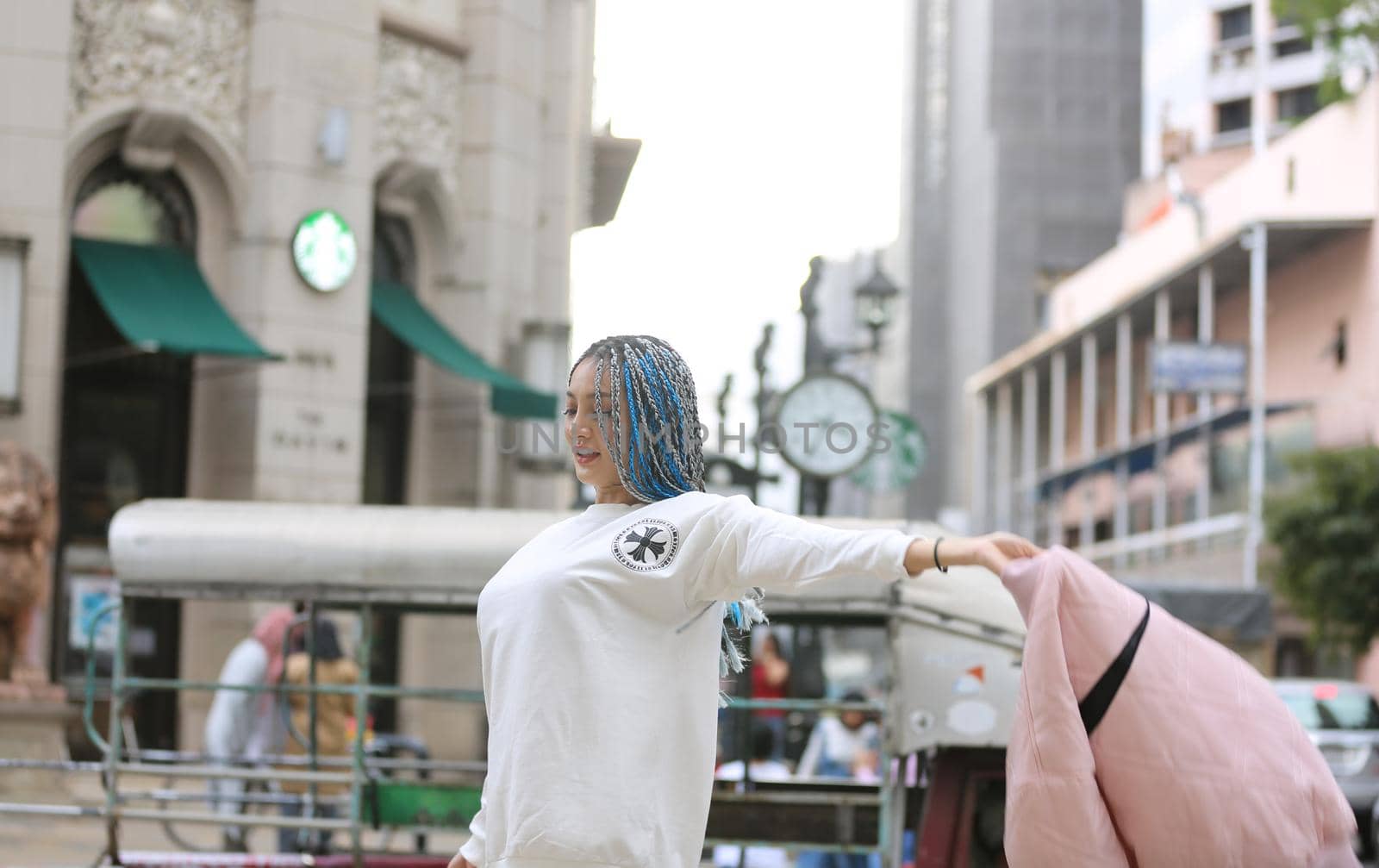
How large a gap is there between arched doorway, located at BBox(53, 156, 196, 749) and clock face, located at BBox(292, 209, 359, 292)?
3.35 ft

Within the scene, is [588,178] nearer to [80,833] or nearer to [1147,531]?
[80,833]

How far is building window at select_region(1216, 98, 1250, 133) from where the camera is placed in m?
65.4

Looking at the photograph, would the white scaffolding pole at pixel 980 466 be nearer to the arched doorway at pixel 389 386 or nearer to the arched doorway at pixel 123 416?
the arched doorway at pixel 389 386

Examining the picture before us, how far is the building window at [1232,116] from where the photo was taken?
65.4 metres

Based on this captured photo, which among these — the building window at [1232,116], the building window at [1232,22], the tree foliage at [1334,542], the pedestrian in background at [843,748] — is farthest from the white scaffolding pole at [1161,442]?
the pedestrian in background at [843,748]

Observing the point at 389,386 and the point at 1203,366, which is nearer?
the point at 389,386

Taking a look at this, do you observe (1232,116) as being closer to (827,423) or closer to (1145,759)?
(827,423)

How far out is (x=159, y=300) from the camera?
17.6m

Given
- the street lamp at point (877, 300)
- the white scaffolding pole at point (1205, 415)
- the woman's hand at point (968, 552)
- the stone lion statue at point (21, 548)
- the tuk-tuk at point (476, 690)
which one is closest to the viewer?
the woman's hand at point (968, 552)

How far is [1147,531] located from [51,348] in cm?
3891

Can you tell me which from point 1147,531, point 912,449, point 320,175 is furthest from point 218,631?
point 1147,531

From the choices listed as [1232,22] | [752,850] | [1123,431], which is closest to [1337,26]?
[1123,431]

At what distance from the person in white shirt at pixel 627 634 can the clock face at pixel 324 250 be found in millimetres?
15361

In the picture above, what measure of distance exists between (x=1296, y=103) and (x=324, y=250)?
2029 inches
